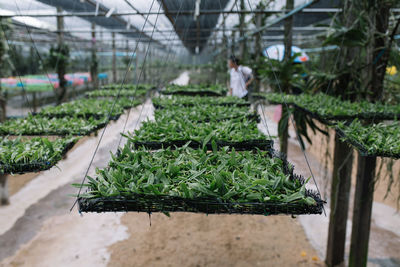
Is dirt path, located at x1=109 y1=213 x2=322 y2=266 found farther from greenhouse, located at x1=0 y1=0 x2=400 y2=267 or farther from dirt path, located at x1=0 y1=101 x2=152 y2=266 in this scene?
dirt path, located at x1=0 y1=101 x2=152 y2=266

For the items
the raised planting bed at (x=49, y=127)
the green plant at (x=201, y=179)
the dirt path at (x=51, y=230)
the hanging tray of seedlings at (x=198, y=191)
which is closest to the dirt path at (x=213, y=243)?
the dirt path at (x=51, y=230)

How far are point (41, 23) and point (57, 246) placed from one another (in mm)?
5758

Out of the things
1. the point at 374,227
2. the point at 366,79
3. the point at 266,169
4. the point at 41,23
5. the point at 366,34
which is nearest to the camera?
the point at 266,169

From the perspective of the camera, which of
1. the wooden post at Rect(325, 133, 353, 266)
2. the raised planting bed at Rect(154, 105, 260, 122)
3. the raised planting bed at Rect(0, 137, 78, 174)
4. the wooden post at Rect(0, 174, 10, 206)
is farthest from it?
the wooden post at Rect(0, 174, 10, 206)

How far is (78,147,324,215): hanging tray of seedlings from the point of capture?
41.9 inches

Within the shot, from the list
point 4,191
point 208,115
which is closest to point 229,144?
point 208,115

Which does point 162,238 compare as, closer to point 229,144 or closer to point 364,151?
point 229,144

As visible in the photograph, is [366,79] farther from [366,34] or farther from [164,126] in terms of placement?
[164,126]

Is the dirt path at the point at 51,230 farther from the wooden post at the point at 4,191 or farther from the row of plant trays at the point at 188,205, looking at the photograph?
the row of plant trays at the point at 188,205

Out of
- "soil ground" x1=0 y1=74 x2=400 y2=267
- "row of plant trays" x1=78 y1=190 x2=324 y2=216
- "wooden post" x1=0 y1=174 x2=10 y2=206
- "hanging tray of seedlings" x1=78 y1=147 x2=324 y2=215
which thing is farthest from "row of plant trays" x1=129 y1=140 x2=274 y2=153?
"wooden post" x1=0 y1=174 x2=10 y2=206

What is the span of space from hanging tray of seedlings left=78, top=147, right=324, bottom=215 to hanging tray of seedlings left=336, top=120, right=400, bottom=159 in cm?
57

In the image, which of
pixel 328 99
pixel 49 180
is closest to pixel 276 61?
pixel 328 99

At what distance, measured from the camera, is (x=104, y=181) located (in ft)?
3.82

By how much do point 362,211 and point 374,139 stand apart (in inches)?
39.1
